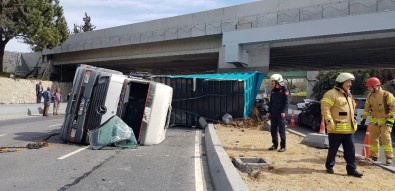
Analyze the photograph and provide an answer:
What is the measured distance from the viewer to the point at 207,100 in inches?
658

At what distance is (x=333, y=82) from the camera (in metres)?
67.1

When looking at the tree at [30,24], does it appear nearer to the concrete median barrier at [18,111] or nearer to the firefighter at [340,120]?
the concrete median barrier at [18,111]

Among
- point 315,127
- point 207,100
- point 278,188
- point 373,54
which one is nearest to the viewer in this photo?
point 278,188

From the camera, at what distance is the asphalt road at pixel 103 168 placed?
6.19 meters

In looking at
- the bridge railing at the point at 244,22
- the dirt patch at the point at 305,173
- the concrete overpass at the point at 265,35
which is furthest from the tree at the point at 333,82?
the dirt patch at the point at 305,173

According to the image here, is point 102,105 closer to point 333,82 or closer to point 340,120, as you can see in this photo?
point 340,120

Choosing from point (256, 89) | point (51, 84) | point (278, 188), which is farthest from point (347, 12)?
point (51, 84)

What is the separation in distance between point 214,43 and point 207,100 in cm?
1229

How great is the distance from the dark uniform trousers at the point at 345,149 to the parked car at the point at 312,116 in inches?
453

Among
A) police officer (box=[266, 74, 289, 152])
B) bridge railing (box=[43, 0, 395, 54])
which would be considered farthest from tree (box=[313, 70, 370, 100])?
police officer (box=[266, 74, 289, 152])

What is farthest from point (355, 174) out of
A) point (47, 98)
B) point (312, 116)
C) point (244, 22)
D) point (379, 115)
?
point (47, 98)

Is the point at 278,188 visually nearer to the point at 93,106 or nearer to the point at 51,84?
the point at 93,106

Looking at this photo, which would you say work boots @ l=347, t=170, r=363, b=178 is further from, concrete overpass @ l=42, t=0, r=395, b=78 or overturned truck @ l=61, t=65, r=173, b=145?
concrete overpass @ l=42, t=0, r=395, b=78

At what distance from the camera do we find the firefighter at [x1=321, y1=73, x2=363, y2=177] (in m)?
6.87
